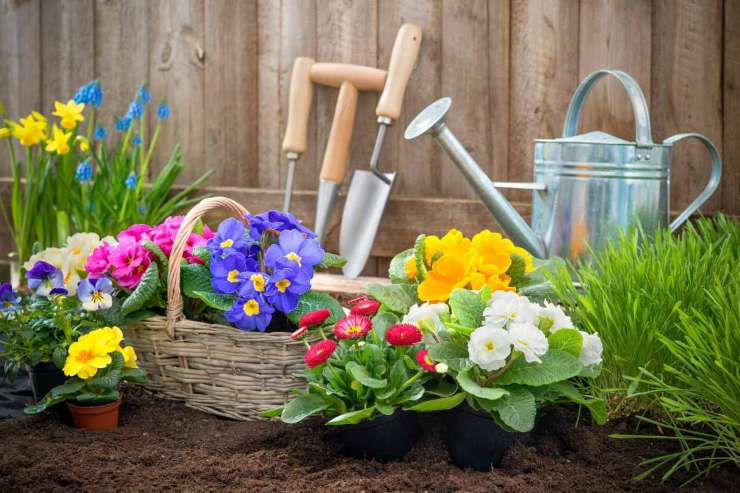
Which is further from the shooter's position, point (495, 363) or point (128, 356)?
point (128, 356)

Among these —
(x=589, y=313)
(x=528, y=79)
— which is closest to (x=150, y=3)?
(x=528, y=79)

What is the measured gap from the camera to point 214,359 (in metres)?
1.63

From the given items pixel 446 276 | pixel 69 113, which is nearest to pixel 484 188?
pixel 446 276

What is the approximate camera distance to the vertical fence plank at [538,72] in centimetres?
254

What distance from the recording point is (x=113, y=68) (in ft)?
11.1

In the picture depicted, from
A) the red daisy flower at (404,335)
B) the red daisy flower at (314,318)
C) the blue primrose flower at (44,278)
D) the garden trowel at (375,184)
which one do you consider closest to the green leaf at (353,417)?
the red daisy flower at (404,335)

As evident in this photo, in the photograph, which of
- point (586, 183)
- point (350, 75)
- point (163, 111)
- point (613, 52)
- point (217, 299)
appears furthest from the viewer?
point (163, 111)

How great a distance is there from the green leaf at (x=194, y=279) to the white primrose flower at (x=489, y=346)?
0.59 meters

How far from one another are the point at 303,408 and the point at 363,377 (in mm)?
123

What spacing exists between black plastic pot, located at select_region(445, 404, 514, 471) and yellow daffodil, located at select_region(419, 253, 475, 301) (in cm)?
24

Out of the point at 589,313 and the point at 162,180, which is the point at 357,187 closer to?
the point at 162,180

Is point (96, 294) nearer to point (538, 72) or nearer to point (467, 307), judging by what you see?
point (467, 307)

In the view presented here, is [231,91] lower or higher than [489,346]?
higher

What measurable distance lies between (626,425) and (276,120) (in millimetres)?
1895
